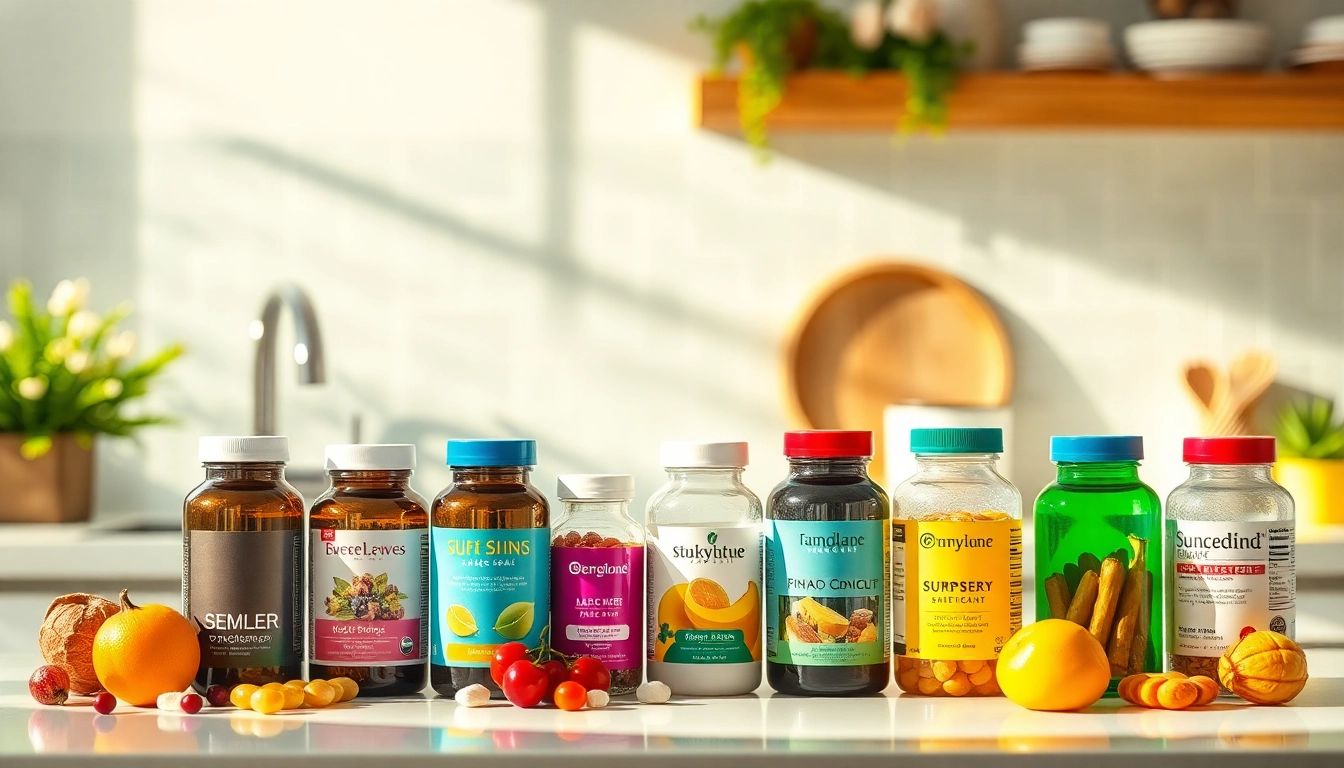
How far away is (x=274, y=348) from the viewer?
229cm

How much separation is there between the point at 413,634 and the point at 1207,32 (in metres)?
2.12

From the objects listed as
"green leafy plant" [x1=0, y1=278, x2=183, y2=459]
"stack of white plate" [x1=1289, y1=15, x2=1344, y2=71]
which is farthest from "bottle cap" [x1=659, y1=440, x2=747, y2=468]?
"stack of white plate" [x1=1289, y1=15, x2=1344, y2=71]

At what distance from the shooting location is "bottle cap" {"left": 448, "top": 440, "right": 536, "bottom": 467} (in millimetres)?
933

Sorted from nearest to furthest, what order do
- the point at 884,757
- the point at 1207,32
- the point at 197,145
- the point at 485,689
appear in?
the point at 884,757 < the point at 485,689 < the point at 1207,32 < the point at 197,145

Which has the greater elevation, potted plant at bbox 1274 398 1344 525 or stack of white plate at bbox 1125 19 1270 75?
stack of white plate at bbox 1125 19 1270 75

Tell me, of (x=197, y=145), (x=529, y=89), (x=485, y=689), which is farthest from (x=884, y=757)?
(x=197, y=145)

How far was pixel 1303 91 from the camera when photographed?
99.2 inches

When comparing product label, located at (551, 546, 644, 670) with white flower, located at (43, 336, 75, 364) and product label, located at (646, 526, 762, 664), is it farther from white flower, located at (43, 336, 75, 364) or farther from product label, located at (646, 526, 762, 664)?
white flower, located at (43, 336, 75, 364)

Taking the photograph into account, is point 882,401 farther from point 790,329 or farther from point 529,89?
point 529,89

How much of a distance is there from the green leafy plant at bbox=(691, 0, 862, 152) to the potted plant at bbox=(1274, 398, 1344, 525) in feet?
3.52

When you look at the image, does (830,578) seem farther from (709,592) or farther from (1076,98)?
(1076,98)

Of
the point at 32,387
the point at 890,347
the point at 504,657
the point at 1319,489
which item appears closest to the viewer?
the point at 504,657

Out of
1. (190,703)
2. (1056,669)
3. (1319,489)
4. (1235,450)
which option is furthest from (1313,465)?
(190,703)

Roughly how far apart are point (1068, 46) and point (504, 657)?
201 cm
